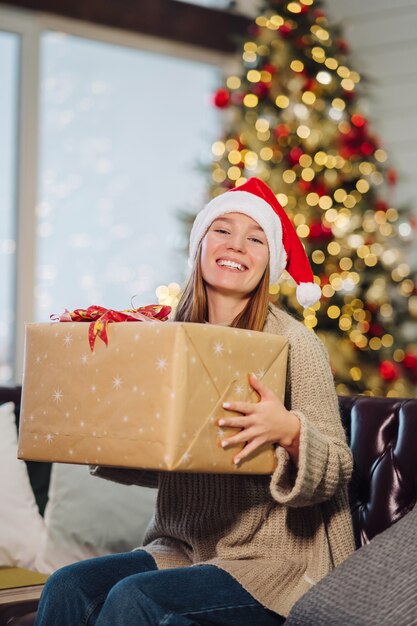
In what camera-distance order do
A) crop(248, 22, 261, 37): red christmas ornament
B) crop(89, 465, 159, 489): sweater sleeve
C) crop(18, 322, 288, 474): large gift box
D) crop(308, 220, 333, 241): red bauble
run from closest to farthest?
crop(18, 322, 288, 474): large gift box, crop(89, 465, 159, 489): sweater sleeve, crop(308, 220, 333, 241): red bauble, crop(248, 22, 261, 37): red christmas ornament

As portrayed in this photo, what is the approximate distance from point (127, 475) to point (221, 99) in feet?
11.0

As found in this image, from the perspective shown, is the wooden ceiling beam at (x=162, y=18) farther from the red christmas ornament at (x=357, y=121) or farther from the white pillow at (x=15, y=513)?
the white pillow at (x=15, y=513)

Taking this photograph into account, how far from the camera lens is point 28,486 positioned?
8.86 ft


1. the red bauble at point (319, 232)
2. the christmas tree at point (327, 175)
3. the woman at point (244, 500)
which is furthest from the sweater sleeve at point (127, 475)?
the red bauble at point (319, 232)

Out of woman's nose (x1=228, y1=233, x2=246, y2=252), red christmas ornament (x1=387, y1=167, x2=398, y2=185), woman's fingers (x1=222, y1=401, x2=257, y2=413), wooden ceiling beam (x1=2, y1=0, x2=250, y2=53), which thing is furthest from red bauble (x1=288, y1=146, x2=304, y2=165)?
woman's fingers (x1=222, y1=401, x2=257, y2=413)

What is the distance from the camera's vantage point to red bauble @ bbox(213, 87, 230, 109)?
16.8ft

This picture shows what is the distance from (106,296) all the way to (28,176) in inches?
29.9

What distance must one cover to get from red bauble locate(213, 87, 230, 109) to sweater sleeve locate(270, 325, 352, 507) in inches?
128

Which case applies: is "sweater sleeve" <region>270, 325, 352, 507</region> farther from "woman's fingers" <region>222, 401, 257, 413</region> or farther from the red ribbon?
the red ribbon

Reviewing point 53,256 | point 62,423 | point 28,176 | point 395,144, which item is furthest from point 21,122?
point 62,423

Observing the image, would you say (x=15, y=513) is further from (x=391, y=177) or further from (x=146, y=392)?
(x=391, y=177)

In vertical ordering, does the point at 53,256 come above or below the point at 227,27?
below

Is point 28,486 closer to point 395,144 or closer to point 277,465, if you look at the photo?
point 277,465

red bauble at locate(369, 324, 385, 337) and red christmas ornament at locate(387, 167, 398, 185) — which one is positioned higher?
red christmas ornament at locate(387, 167, 398, 185)
